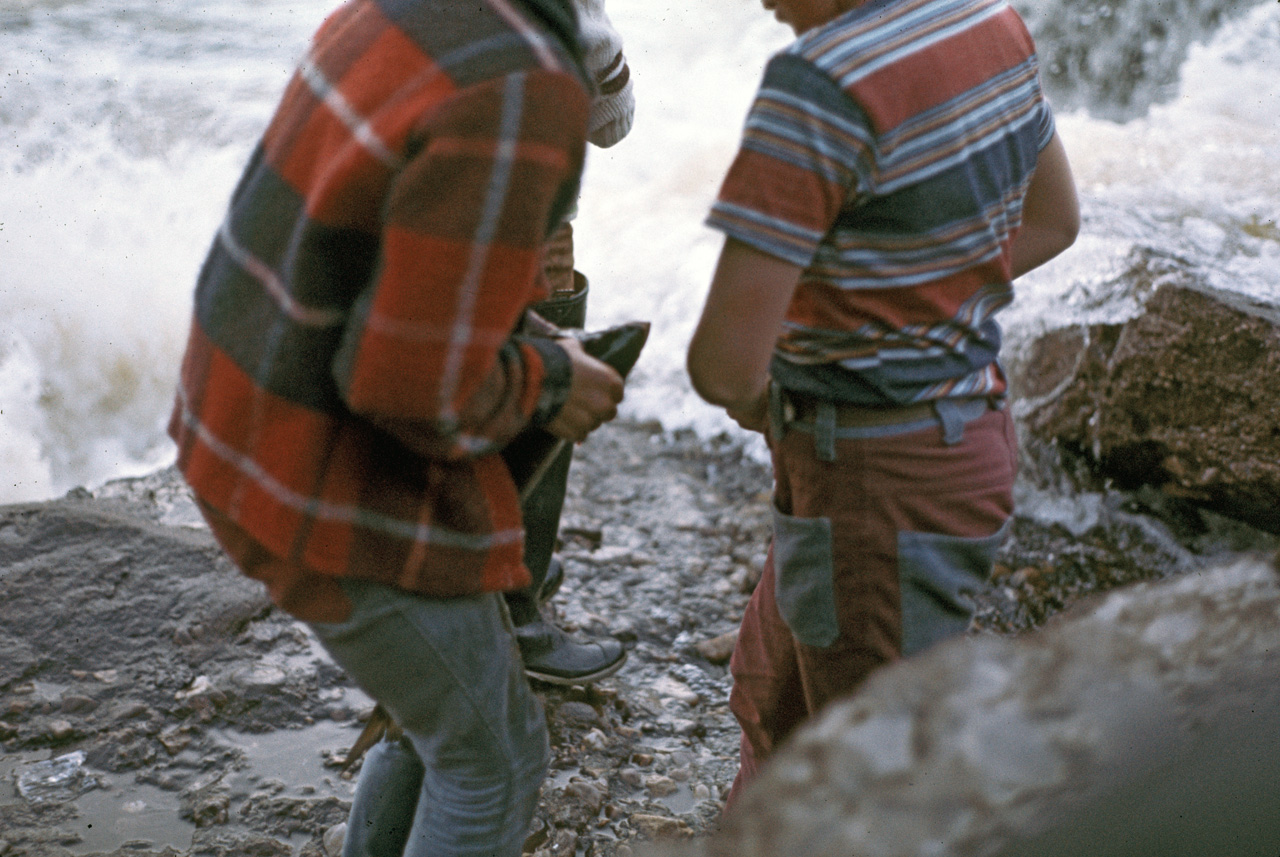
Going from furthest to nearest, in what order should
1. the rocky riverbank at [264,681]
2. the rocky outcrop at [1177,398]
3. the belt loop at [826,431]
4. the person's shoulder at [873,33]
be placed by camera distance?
the rocky outcrop at [1177,398]
the rocky riverbank at [264,681]
the belt loop at [826,431]
the person's shoulder at [873,33]

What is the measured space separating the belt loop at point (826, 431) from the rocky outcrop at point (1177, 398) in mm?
1929

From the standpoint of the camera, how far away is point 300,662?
248cm

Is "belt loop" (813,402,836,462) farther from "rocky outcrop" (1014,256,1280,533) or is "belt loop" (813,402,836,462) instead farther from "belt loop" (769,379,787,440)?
"rocky outcrop" (1014,256,1280,533)

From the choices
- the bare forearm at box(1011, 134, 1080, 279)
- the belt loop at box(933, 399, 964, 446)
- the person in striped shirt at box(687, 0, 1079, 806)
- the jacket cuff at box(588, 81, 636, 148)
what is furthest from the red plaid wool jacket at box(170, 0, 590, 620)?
the jacket cuff at box(588, 81, 636, 148)

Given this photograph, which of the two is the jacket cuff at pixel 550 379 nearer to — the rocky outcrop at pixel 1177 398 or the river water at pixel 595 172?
the rocky outcrop at pixel 1177 398

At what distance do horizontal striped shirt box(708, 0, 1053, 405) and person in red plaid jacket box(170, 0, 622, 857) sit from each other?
0.78 feet

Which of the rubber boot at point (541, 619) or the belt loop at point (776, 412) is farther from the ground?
the belt loop at point (776, 412)

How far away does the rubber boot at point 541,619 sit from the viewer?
2.24m

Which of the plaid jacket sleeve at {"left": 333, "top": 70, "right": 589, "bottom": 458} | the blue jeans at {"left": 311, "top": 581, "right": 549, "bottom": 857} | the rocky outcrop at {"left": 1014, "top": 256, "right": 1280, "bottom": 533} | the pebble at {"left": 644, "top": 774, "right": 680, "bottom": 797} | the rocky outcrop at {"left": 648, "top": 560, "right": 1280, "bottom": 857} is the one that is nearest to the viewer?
the rocky outcrop at {"left": 648, "top": 560, "right": 1280, "bottom": 857}

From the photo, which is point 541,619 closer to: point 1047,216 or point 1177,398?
point 1047,216

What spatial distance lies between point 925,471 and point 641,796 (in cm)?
119

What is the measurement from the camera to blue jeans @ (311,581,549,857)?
46.3 inches

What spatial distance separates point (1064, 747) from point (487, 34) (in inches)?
32.0

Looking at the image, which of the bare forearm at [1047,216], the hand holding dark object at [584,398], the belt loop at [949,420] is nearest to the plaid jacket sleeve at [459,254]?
the hand holding dark object at [584,398]
